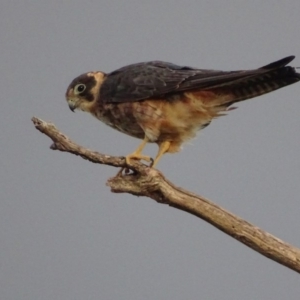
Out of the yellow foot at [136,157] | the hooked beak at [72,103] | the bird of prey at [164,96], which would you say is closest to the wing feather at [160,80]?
the bird of prey at [164,96]

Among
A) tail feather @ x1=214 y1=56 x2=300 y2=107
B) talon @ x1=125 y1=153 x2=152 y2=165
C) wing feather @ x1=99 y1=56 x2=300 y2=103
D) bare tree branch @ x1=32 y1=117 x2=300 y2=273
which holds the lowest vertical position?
bare tree branch @ x1=32 y1=117 x2=300 y2=273

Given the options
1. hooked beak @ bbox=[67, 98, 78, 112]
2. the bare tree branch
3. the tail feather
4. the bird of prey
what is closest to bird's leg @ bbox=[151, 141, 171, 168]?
the bird of prey

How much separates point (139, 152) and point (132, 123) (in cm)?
14

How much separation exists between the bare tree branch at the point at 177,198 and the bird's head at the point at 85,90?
41cm

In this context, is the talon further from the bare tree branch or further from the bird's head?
the bird's head

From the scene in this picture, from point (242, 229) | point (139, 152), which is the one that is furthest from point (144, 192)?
point (242, 229)

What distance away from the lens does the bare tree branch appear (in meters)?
2.60

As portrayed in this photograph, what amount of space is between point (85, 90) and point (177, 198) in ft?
2.28

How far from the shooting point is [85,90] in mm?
2930

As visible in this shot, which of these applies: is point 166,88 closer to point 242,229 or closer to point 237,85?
point 237,85

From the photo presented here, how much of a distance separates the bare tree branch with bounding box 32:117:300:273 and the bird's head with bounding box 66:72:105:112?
410 mm

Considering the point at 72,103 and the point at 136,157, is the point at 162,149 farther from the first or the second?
the point at 72,103

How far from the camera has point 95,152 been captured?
103 inches

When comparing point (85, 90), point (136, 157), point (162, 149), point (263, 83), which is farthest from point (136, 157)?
point (263, 83)
